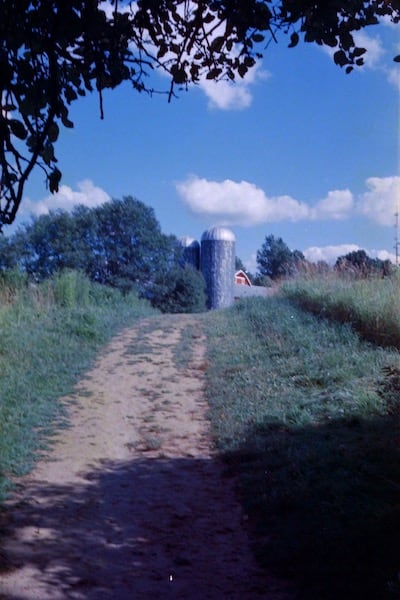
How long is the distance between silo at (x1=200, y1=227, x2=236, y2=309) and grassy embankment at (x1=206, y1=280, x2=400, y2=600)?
561 inches

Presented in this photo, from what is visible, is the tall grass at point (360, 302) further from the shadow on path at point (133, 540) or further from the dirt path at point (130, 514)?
the shadow on path at point (133, 540)

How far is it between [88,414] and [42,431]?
1140 millimetres

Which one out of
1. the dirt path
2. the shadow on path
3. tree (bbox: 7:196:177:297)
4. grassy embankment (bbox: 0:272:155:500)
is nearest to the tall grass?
the dirt path

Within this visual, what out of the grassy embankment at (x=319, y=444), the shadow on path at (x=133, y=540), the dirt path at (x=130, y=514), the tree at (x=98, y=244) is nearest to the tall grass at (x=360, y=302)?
the grassy embankment at (x=319, y=444)

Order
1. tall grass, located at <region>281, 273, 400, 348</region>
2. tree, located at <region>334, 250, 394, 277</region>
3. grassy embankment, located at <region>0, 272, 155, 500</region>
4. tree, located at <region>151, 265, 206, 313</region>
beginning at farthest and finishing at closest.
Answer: tree, located at <region>151, 265, 206, 313</region>, tree, located at <region>334, 250, 394, 277</region>, tall grass, located at <region>281, 273, 400, 348</region>, grassy embankment, located at <region>0, 272, 155, 500</region>

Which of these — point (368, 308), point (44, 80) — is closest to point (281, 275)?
point (368, 308)

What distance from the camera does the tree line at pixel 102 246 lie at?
80.5ft

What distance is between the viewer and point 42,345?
12.5 meters

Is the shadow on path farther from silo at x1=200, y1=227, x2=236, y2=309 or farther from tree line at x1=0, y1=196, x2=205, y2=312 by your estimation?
silo at x1=200, y1=227, x2=236, y2=309

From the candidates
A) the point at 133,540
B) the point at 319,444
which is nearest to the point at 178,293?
the point at 319,444

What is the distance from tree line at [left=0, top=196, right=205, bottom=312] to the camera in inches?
966

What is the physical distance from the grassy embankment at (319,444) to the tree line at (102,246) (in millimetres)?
11844

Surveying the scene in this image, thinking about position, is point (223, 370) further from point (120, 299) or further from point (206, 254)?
point (206, 254)

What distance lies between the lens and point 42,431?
8320 mm
